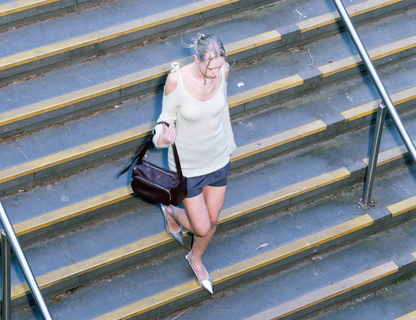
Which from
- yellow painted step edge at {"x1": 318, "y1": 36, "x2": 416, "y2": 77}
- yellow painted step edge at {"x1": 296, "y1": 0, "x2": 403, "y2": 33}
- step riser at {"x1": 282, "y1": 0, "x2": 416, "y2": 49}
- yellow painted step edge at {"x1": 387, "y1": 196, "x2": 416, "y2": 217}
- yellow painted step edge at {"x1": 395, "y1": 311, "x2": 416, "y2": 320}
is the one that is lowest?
yellow painted step edge at {"x1": 395, "y1": 311, "x2": 416, "y2": 320}

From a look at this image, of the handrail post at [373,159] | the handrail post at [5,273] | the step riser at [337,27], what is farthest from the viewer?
the step riser at [337,27]

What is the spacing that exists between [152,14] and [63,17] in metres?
0.74

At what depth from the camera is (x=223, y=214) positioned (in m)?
5.47

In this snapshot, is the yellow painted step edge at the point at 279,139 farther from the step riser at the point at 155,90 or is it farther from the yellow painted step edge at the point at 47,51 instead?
the yellow painted step edge at the point at 47,51

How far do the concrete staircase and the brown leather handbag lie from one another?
675 millimetres

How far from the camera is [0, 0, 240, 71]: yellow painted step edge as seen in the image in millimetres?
5633

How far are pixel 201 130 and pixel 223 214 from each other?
112cm

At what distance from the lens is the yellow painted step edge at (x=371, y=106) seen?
6.05 m

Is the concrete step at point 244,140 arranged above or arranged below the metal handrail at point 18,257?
below

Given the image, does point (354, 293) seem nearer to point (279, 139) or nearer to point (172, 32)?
point (279, 139)

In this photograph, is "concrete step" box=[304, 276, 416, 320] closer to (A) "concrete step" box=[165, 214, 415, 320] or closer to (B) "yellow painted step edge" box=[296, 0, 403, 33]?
(A) "concrete step" box=[165, 214, 415, 320]

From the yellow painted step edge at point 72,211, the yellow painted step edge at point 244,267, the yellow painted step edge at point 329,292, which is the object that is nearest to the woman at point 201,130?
the yellow painted step edge at point 244,267

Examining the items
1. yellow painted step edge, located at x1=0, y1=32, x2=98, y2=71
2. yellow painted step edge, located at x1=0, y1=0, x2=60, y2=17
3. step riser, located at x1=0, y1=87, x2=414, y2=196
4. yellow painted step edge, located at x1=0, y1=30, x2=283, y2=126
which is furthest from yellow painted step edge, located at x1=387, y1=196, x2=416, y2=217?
yellow painted step edge, located at x1=0, y1=0, x2=60, y2=17

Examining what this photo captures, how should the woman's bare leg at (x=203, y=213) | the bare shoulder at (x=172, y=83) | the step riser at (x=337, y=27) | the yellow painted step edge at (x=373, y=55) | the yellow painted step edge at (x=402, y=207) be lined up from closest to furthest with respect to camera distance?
the bare shoulder at (x=172, y=83)
the woman's bare leg at (x=203, y=213)
the yellow painted step edge at (x=402, y=207)
the yellow painted step edge at (x=373, y=55)
the step riser at (x=337, y=27)
